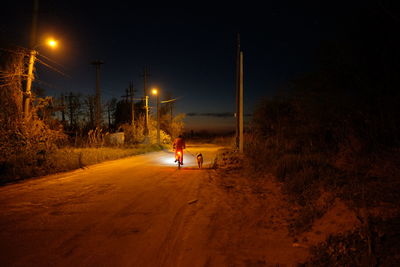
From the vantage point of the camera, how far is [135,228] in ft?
19.3

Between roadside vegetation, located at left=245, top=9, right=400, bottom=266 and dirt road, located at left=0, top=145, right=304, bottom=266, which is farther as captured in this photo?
dirt road, located at left=0, top=145, right=304, bottom=266

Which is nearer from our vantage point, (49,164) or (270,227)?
(270,227)

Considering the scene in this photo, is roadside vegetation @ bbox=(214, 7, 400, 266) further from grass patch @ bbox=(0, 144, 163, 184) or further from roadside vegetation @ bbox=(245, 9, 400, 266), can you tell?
grass patch @ bbox=(0, 144, 163, 184)

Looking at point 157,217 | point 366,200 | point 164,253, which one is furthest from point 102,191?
point 366,200

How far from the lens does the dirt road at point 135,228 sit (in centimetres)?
452

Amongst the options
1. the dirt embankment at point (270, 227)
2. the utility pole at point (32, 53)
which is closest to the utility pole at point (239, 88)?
the dirt embankment at point (270, 227)

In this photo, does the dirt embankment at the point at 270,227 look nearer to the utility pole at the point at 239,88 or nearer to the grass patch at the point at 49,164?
the grass patch at the point at 49,164

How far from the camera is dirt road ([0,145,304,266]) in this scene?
452cm

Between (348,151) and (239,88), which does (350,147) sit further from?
(239,88)

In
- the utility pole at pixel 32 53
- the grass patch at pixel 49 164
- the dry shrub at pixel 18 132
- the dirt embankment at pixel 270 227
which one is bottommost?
the dirt embankment at pixel 270 227

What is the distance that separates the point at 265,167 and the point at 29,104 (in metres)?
12.2

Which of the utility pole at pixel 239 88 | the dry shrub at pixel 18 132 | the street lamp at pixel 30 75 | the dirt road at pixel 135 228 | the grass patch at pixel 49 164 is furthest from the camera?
the utility pole at pixel 239 88

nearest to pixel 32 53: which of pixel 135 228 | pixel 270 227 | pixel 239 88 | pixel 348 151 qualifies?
pixel 239 88

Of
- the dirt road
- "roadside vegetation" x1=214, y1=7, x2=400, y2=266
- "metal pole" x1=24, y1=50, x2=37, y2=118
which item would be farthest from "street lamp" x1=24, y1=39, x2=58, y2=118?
"roadside vegetation" x1=214, y1=7, x2=400, y2=266
